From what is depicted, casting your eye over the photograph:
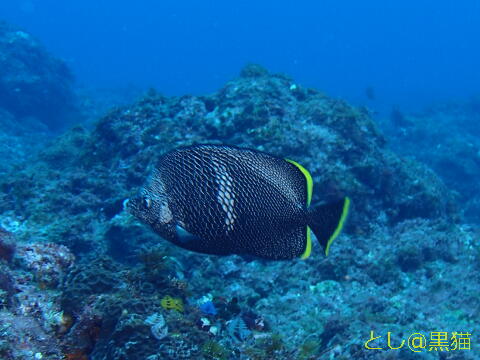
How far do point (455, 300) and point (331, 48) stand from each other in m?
128

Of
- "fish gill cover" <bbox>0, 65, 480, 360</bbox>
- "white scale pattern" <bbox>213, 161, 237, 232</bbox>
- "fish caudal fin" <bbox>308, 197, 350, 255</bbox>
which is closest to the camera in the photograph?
"fish caudal fin" <bbox>308, 197, 350, 255</bbox>

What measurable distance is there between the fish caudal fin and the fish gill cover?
1.28 meters

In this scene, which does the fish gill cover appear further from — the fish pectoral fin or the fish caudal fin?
the fish caudal fin

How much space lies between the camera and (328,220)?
165 centimetres

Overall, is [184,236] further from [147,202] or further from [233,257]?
[233,257]

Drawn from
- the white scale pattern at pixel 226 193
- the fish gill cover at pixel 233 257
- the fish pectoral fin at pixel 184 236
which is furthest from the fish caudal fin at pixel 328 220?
the fish gill cover at pixel 233 257

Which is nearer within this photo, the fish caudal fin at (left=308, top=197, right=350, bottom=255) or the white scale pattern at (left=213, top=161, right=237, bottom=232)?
the fish caudal fin at (left=308, top=197, right=350, bottom=255)

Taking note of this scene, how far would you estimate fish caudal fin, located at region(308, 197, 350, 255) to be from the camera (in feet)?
5.29

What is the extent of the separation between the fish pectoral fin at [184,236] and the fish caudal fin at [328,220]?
1.90 ft

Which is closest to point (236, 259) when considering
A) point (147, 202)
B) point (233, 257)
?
point (233, 257)

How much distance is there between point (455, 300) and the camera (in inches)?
187

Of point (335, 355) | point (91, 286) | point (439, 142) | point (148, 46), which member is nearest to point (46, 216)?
point (91, 286)

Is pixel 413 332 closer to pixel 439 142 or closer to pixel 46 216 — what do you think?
pixel 46 216

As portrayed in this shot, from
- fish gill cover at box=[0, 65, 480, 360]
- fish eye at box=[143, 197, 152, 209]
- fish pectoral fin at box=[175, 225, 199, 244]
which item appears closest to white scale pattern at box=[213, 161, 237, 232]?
fish pectoral fin at box=[175, 225, 199, 244]
